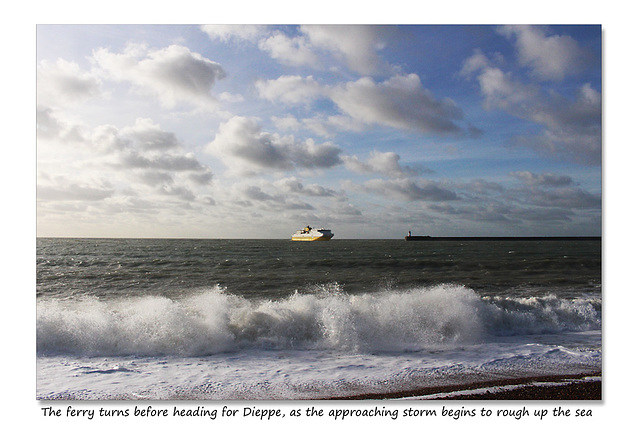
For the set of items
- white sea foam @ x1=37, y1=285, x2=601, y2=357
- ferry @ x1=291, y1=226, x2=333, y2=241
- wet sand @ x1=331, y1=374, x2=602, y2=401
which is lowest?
wet sand @ x1=331, y1=374, x2=602, y2=401

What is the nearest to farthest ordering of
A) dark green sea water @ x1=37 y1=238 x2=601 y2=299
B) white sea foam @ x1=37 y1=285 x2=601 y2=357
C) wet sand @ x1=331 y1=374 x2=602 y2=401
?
1. wet sand @ x1=331 y1=374 x2=602 y2=401
2. white sea foam @ x1=37 y1=285 x2=601 y2=357
3. dark green sea water @ x1=37 y1=238 x2=601 y2=299

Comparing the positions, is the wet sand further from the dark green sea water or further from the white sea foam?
the dark green sea water

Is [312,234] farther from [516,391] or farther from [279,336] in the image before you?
[516,391]

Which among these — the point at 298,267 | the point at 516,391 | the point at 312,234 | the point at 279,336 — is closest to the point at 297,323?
the point at 279,336

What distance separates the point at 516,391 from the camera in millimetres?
2842

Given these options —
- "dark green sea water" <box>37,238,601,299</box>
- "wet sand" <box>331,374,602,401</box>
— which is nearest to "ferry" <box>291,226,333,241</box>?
"dark green sea water" <box>37,238,601,299</box>

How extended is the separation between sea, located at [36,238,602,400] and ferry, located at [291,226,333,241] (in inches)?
7.8

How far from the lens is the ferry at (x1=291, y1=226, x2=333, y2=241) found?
14.7 ft

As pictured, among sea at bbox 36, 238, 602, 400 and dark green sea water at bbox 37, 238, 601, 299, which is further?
dark green sea water at bbox 37, 238, 601, 299

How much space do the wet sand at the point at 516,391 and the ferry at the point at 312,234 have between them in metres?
2.10

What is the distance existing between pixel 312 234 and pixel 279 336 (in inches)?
56.5

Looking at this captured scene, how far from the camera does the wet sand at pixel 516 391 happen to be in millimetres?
2791

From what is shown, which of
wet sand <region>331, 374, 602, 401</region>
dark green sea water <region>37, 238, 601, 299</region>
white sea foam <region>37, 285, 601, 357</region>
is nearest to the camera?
wet sand <region>331, 374, 602, 401</region>
